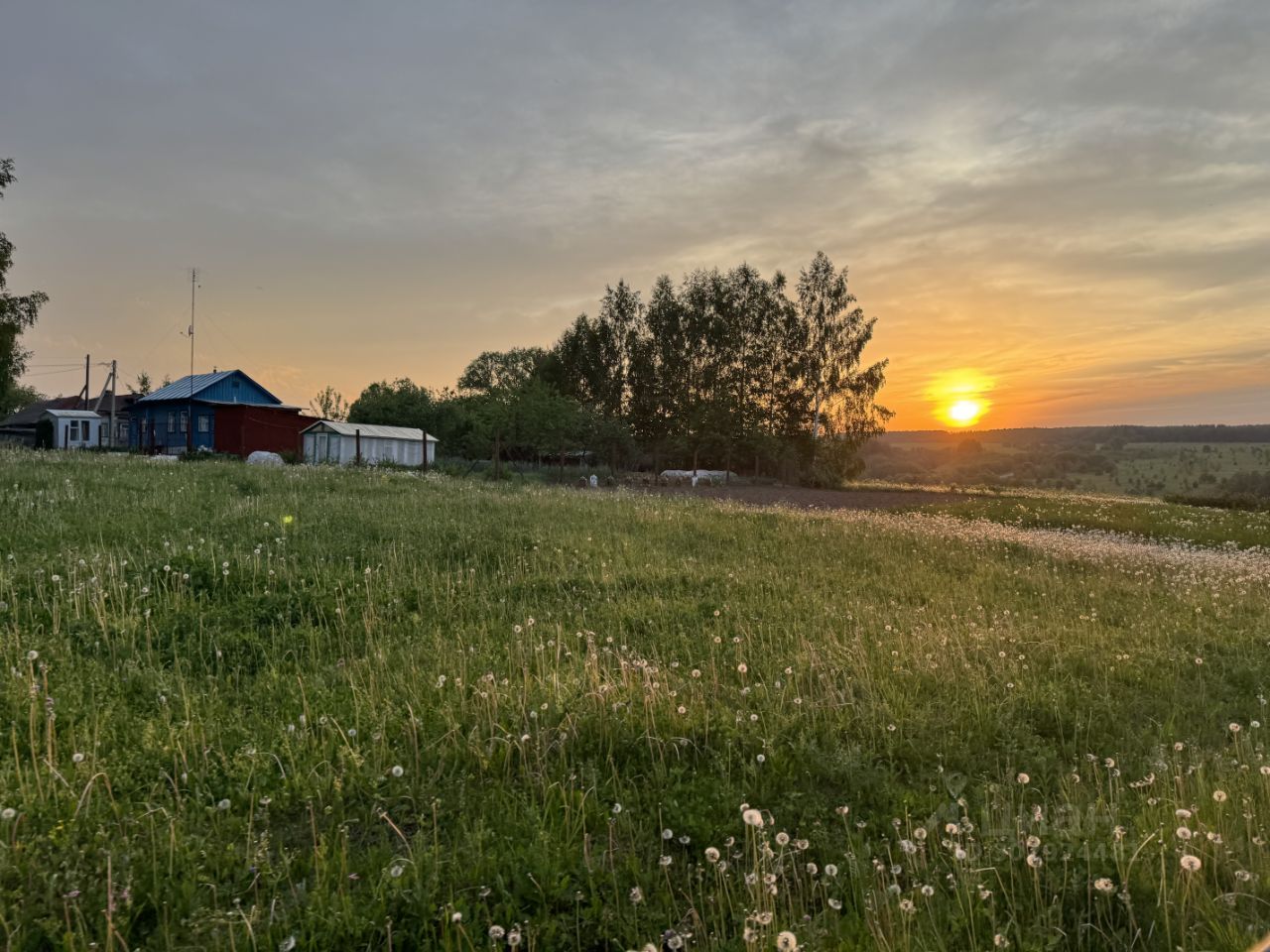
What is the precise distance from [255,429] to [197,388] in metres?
4.30

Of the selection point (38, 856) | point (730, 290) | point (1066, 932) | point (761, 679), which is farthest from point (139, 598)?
point (730, 290)

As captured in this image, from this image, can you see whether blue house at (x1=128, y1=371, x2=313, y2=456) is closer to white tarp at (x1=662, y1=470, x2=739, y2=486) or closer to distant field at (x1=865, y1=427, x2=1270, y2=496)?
white tarp at (x1=662, y1=470, x2=739, y2=486)

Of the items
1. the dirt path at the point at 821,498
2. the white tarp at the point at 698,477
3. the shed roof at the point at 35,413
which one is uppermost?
the shed roof at the point at 35,413

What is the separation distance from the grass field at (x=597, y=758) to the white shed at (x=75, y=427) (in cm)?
6058

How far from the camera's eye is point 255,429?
4644 centimetres

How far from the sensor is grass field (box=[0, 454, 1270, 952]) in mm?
2750

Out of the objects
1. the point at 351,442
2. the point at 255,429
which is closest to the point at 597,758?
the point at 351,442

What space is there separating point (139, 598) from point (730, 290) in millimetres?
51175

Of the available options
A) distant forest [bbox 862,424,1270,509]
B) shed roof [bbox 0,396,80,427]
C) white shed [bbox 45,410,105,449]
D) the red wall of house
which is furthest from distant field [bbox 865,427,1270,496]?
shed roof [bbox 0,396,80,427]

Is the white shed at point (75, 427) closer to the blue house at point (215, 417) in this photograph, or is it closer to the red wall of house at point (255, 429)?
the blue house at point (215, 417)

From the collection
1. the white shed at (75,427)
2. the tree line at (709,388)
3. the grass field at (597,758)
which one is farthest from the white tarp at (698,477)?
the white shed at (75,427)

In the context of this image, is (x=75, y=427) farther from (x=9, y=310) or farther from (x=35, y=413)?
(x=9, y=310)

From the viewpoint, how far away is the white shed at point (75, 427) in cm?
5597

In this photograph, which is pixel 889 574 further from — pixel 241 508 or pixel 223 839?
pixel 241 508
